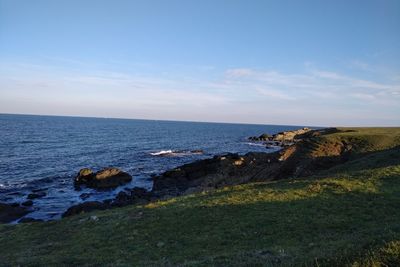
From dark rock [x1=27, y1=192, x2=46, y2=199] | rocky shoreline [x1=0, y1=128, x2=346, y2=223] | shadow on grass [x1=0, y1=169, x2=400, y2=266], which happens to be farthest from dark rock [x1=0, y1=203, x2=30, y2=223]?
shadow on grass [x1=0, y1=169, x2=400, y2=266]

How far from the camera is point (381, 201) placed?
18.6 m

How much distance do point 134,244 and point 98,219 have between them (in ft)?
19.1

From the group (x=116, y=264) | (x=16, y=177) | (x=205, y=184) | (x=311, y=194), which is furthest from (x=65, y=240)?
(x=16, y=177)

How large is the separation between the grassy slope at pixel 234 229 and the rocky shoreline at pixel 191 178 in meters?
11.9

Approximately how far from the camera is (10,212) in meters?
34.7

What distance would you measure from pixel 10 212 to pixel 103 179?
1596 centimetres

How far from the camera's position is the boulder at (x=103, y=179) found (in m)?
48.7

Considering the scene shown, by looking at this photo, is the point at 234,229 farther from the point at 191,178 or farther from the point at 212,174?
the point at 191,178

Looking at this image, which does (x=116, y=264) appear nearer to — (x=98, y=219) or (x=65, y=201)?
(x=98, y=219)

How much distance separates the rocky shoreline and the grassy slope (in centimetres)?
1189

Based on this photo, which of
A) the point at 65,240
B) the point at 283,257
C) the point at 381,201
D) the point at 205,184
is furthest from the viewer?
the point at 205,184

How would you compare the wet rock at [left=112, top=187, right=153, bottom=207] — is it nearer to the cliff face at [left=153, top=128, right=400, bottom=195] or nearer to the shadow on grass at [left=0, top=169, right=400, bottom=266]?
the cliff face at [left=153, top=128, right=400, bottom=195]

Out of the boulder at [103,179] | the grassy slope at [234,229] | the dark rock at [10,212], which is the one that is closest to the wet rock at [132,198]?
the boulder at [103,179]

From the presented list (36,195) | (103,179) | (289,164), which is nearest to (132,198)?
(36,195)
